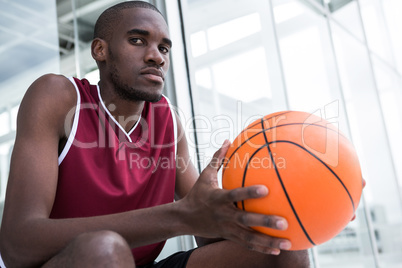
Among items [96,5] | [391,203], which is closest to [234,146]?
[96,5]

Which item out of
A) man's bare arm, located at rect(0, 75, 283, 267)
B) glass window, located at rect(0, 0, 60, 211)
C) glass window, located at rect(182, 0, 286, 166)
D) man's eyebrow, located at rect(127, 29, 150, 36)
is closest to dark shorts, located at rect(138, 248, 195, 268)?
man's bare arm, located at rect(0, 75, 283, 267)

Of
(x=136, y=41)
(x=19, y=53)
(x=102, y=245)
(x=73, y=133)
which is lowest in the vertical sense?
(x=102, y=245)

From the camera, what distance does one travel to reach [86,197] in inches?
41.6

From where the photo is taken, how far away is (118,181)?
110 centimetres

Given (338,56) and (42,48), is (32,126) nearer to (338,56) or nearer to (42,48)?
(42,48)

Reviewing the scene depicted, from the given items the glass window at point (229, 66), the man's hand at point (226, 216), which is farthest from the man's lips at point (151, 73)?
the glass window at point (229, 66)

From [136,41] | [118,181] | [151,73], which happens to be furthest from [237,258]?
[136,41]

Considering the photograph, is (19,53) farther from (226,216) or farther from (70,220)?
(226,216)

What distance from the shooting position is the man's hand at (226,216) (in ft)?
2.34

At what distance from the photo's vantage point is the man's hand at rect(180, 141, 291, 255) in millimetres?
712

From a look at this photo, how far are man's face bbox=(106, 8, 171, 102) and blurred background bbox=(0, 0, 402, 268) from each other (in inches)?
17.5

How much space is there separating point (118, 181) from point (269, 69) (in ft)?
6.14

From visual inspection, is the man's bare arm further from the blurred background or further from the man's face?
the blurred background

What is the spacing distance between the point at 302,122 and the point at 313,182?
0.56 ft
